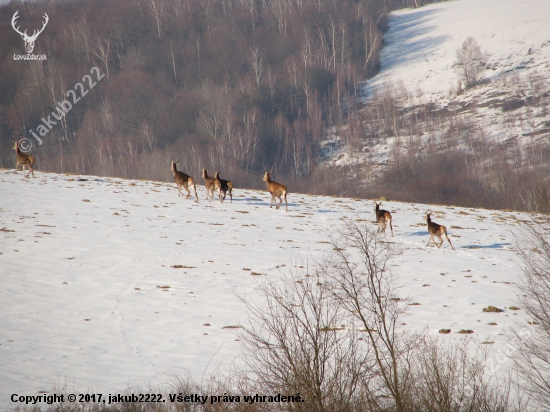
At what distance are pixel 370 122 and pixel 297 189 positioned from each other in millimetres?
29146

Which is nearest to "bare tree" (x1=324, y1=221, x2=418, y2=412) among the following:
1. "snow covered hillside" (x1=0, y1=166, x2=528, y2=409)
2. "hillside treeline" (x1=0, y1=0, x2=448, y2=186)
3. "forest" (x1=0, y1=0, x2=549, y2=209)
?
"snow covered hillside" (x1=0, y1=166, x2=528, y2=409)

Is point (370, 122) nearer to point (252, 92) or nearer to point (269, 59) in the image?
point (252, 92)

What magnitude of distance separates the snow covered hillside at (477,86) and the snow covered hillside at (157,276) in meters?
59.2

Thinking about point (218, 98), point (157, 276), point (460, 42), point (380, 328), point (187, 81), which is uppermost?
point (460, 42)

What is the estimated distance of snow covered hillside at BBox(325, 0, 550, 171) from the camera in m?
80.1

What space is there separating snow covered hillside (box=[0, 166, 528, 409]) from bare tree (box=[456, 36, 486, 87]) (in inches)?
3114

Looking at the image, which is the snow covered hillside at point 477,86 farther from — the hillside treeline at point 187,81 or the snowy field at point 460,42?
the hillside treeline at point 187,81

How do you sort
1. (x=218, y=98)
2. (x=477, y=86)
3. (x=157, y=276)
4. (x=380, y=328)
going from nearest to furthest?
(x=380, y=328) → (x=157, y=276) → (x=477, y=86) → (x=218, y=98)

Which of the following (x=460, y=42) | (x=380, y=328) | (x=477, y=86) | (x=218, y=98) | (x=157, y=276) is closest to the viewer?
(x=380, y=328)

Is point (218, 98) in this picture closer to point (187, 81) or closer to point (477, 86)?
point (187, 81)

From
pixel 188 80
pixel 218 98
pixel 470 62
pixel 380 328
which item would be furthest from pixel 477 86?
pixel 380 328

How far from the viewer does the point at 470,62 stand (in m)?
96.8

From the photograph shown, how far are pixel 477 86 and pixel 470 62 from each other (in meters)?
7.93

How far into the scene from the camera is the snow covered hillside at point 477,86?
3155 inches
